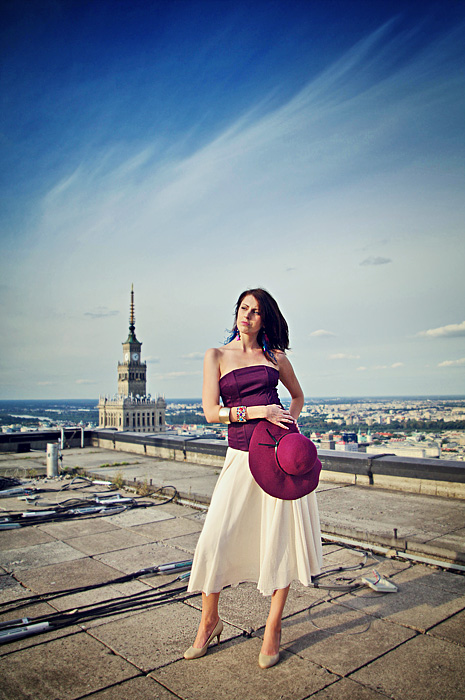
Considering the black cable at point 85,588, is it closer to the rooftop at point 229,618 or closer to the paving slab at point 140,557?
the rooftop at point 229,618

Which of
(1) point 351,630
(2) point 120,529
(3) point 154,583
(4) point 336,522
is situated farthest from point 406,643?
(2) point 120,529

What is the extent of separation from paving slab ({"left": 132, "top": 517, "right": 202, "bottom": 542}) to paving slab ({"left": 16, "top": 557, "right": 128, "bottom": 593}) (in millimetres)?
878

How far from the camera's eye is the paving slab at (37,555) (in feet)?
13.9

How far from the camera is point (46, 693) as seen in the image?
2.35 meters

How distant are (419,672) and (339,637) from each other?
516 mm

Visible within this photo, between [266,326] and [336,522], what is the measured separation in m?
3.17

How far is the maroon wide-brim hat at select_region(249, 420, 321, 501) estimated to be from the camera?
101 inches

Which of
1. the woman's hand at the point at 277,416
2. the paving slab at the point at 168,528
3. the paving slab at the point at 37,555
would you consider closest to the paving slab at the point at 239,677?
the woman's hand at the point at 277,416

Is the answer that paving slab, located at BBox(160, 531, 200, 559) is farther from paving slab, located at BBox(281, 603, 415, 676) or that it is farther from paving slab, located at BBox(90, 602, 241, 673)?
paving slab, located at BBox(281, 603, 415, 676)

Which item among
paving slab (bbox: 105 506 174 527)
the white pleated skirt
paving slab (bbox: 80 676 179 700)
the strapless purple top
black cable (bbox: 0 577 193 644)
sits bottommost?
paving slab (bbox: 80 676 179 700)

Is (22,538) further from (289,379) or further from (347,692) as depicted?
(347,692)

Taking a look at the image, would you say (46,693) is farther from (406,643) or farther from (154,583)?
(406,643)

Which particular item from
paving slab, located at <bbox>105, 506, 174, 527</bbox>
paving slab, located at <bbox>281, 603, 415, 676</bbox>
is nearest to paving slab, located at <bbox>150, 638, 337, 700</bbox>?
paving slab, located at <bbox>281, 603, 415, 676</bbox>

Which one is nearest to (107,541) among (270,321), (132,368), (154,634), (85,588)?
(85,588)
